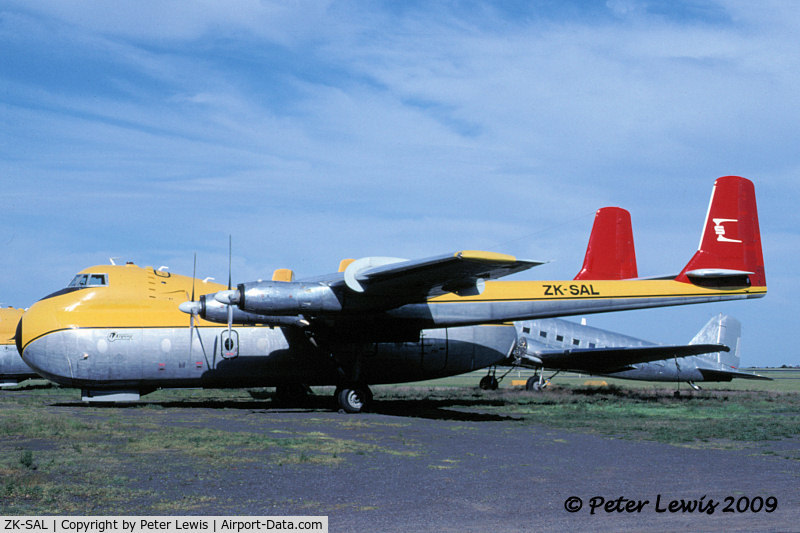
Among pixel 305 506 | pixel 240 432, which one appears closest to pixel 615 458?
pixel 305 506

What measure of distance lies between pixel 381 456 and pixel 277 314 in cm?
762

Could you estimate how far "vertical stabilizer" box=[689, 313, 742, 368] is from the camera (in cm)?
3884

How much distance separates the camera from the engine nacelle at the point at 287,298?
1911 cm

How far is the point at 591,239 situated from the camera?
29703 millimetres

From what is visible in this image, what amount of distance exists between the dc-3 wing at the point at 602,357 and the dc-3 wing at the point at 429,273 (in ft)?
54.3

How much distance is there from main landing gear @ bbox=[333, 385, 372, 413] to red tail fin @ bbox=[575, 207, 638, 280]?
11.6m

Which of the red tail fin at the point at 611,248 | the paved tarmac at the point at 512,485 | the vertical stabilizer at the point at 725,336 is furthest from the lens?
the vertical stabilizer at the point at 725,336

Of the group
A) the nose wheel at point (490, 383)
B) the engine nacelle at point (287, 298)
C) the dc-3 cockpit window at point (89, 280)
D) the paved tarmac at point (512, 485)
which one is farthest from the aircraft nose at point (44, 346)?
the nose wheel at point (490, 383)

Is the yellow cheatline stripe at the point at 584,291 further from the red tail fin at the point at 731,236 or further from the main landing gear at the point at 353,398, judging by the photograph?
the main landing gear at the point at 353,398

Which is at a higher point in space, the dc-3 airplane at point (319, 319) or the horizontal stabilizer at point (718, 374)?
the dc-3 airplane at point (319, 319)

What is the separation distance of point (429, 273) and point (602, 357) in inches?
772

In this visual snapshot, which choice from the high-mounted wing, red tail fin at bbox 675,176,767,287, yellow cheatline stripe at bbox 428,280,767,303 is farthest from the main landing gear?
red tail fin at bbox 675,176,767,287

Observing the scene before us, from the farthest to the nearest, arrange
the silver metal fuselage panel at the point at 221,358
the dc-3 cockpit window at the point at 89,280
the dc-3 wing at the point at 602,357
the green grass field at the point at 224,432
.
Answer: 1. the dc-3 wing at the point at 602,357
2. the dc-3 cockpit window at the point at 89,280
3. the silver metal fuselage panel at the point at 221,358
4. the green grass field at the point at 224,432

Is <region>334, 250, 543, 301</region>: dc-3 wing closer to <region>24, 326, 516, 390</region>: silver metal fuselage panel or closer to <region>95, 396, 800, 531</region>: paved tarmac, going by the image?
<region>24, 326, 516, 390</region>: silver metal fuselage panel
